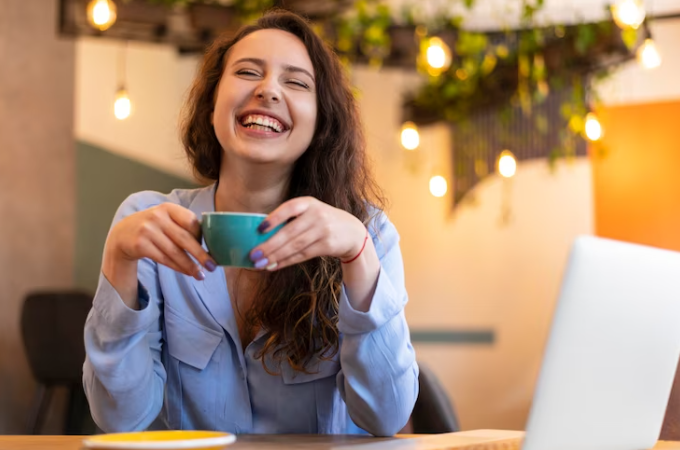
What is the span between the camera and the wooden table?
3.67 feet

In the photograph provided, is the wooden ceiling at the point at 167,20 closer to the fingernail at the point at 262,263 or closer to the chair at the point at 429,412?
the chair at the point at 429,412

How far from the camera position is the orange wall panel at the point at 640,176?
228 inches

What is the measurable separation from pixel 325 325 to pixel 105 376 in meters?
0.39

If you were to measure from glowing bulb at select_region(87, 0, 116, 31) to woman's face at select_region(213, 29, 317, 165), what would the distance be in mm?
2742

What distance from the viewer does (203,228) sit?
1.09 meters

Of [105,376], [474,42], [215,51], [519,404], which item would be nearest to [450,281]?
[519,404]

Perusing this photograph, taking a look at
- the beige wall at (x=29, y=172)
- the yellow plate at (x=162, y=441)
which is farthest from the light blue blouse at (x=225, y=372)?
the beige wall at (x=29, y=172)

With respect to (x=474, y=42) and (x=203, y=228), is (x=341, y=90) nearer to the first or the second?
(x=203, y=228)

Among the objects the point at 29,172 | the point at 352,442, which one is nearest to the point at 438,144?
the point at 29,172

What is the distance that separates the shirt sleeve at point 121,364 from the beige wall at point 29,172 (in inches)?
149

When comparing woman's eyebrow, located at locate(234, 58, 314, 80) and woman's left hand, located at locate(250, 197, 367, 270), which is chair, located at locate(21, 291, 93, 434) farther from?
woman's left hand, located at locate(250, 197, 367, 270)

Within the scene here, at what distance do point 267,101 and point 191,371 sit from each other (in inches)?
19.8

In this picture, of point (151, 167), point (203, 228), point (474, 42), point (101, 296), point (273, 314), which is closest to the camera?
point (203, 228)

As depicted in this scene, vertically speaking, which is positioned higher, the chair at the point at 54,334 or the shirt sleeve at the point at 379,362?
the shirt sleeve at the point at 379,362
